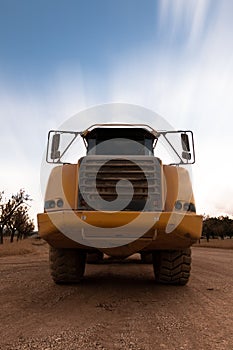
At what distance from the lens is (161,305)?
5160mm

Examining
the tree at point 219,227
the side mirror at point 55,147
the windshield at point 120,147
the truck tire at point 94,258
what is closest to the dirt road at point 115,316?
the side mirror at point 55,147

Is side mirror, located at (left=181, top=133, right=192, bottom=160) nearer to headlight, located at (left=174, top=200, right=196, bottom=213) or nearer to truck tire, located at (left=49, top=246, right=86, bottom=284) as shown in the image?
headlight, located at (left=174, top=200, right=196, bottom=213)

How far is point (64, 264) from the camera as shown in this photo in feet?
21.7

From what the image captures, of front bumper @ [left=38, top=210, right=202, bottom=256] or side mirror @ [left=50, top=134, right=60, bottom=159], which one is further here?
side mirror @ [left=50, top=134, right=60, bottom=159]

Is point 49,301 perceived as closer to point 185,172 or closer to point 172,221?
point 172,221

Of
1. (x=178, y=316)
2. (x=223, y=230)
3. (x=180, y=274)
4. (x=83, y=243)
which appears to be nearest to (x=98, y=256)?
(x=180, y=274)

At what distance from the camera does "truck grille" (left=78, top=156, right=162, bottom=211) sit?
5.52m

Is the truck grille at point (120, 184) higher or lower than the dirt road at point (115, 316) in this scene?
higher

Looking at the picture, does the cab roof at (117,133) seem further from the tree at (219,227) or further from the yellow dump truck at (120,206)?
the tree at (219,227)

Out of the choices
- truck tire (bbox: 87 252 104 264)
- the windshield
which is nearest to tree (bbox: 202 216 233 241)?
truck tire (bbox: 87 252 104 264)

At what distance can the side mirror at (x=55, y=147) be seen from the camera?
21.4ft

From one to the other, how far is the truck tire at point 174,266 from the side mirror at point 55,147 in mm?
2530

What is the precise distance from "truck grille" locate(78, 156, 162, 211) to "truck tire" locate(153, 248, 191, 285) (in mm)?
1396

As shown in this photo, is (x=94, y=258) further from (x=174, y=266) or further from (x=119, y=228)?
(x=119, y=228)
